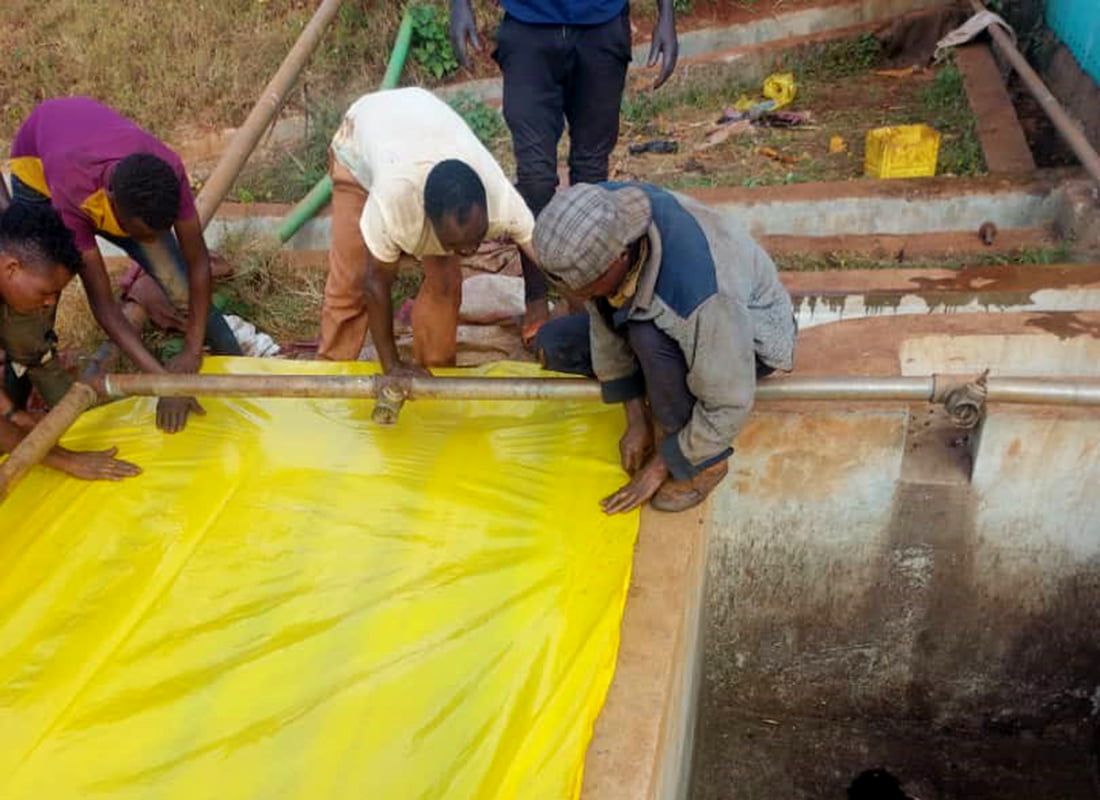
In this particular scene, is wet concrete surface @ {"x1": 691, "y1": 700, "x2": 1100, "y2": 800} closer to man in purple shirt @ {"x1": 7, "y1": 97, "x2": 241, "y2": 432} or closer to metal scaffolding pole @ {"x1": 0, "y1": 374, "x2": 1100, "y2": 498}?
metal scaffolding pole @ {"x1": 0, "y1": 374, "x2": 1100, "y2": 498}

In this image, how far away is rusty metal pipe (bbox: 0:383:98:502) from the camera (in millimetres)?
2637

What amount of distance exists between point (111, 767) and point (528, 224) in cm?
188

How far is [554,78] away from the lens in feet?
11.7

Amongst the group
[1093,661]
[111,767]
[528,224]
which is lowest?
[1093,661]

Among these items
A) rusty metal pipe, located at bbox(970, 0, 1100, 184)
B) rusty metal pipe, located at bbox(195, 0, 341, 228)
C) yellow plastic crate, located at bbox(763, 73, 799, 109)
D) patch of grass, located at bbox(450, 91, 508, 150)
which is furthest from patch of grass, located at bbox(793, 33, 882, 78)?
rusty metal pipe, located at bbox(195, 0, 341, 228)

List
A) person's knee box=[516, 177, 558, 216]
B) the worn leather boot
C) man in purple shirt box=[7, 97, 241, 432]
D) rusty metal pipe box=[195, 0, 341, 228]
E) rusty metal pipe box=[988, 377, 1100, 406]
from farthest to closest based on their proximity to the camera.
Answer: rusty metal pipe box=[195, 0, 341, 228]
person's knee box=[516, 177, 558, 216]
man in purple shirt box=[7, 97, 241, 432]
the worn leather boot
rusty metal pipe box=[988, 377, 1100, 406]

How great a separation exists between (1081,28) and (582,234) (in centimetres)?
514

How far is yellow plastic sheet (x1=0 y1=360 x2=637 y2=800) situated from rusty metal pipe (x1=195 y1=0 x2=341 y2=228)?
1.22 m

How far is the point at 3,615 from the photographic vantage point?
2443 mm

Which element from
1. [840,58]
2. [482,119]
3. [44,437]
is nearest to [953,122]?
[840,58]

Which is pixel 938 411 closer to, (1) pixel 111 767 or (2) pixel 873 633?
(2) pixel 873 633

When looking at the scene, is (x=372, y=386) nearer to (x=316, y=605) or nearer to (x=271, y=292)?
(x=316, y=605)

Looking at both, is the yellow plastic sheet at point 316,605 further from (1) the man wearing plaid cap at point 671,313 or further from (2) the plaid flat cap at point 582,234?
(2) the plaid flat cap at point 582,234

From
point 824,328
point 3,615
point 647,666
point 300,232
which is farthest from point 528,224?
point 300,232
